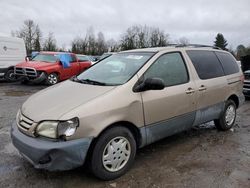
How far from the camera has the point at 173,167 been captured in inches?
165

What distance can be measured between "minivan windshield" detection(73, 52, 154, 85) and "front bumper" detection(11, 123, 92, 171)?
1.11m

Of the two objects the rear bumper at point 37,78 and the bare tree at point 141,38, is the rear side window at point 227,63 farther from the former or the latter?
the bare tree at point 141,38

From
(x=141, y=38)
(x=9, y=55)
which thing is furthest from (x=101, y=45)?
(x=9, y=55)

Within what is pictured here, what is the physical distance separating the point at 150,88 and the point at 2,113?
4.96 m

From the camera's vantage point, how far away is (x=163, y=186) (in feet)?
11.9

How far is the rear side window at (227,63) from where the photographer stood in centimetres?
583

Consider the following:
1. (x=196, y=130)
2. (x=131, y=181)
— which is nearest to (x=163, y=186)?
(x=131, y=181)

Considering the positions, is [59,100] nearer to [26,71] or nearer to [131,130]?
[131,130]

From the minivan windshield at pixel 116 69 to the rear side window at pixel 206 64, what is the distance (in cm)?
98

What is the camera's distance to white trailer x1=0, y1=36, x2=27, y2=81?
48.5ft

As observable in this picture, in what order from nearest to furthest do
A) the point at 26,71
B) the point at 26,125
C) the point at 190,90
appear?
the point at 26,125, the point at 190,90, the point at 26,71

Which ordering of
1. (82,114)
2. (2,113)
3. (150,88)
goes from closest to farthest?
(82,114) < (150,88) < (2,113)

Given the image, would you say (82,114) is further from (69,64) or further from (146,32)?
(146,32)

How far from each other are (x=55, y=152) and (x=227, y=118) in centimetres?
387
